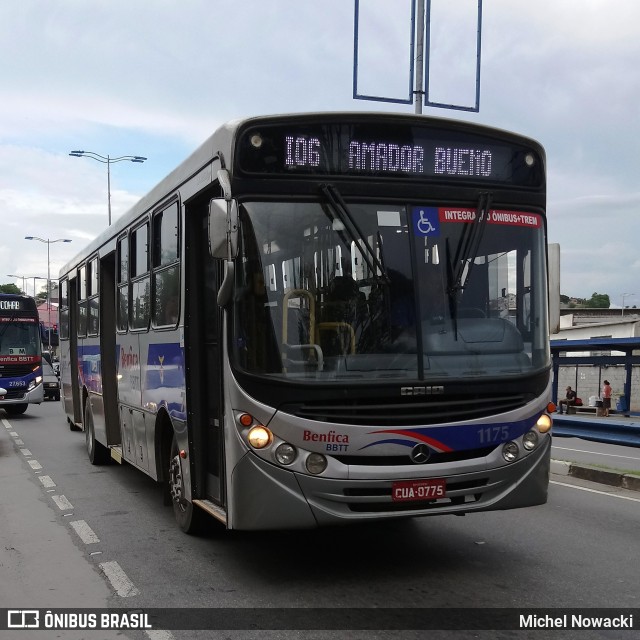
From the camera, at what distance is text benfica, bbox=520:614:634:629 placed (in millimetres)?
5141

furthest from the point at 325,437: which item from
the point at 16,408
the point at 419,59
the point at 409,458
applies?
the point at 16,408

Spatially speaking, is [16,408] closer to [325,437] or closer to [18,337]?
[18,337]

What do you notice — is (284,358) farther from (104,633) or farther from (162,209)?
(162,209)

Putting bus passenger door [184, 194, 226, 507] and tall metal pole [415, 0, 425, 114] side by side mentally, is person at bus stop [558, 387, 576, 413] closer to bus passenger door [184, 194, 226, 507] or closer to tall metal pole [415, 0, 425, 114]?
tall metal pole [415, 0, 425, 114]

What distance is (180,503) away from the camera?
305 inches

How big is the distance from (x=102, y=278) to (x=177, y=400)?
16.2 feet

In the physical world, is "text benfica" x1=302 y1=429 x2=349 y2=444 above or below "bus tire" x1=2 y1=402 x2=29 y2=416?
above

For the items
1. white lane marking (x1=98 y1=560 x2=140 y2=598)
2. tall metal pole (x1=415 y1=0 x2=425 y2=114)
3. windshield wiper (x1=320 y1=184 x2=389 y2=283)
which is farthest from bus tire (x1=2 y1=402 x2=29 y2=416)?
windshield wiper (x1=320 y1=184 x2=389 y2=283)

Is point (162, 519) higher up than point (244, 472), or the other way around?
point (244, 472)

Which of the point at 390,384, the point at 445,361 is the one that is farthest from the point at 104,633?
the point at 445,361

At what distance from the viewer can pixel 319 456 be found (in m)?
5.62

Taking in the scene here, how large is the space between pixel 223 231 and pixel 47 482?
6918 millimetres

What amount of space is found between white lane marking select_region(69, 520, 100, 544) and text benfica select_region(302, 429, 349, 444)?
10.1ft

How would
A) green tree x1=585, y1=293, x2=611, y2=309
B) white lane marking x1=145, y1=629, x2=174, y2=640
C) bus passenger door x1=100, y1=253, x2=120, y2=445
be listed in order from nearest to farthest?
white lane marking x1=145, y1=629, x2=174, y2=640
bus passenger door x1=100, y1=253, x2=120, y2=445
green tree x1=585, y1=293, x2=611, y2=309
